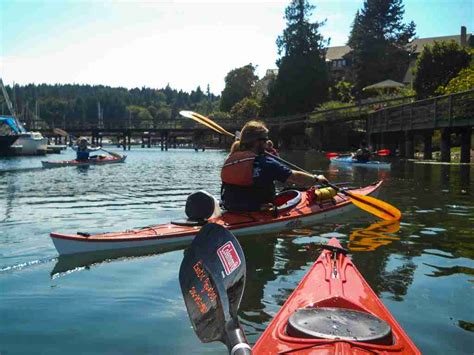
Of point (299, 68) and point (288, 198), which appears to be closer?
point (288, 198)

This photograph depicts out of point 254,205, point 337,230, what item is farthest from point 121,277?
point 337,230

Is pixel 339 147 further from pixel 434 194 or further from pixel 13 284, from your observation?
pixel 13 284

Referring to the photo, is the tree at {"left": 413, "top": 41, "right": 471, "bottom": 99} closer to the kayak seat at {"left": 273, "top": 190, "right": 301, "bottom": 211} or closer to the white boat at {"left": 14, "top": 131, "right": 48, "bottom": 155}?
the kayak seat at {"left": 273, "top": 190, "right": 301, "bottom": 211}

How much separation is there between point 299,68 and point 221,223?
65.3 m

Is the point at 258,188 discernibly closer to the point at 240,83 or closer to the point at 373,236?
the point at 373,236

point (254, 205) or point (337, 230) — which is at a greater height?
point (254, 205)

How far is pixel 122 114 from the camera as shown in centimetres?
19725

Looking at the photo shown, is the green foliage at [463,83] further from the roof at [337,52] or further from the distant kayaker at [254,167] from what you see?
the roof at [337,52]

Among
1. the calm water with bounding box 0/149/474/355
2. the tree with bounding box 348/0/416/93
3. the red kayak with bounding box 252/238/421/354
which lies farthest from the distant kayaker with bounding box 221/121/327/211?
the tree with bounding box 348/0/416/93

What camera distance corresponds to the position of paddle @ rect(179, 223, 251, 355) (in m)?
3.21

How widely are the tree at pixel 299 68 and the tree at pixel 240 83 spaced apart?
87.1ft

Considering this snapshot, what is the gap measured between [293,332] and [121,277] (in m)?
3.51

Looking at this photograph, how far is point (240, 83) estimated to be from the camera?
100250mm

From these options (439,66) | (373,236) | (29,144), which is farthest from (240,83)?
(373,236)
